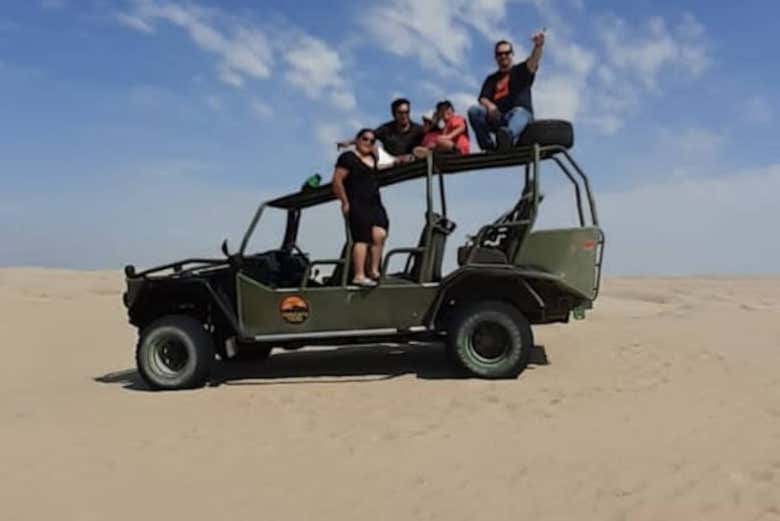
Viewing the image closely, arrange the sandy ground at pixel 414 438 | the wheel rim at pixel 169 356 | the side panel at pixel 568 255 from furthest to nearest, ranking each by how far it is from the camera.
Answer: the wheel rim at pixel 169 356, the side panel at pixel 568 255, the sandy ground at pixel 414 438

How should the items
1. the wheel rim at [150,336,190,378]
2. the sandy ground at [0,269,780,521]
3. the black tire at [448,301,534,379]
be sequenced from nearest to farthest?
the sandy ground at [0,269,780,521]
the black tire at [448,301,534,379]
the wheel rim at [150,336,190,378]

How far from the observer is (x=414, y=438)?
624 centimetres

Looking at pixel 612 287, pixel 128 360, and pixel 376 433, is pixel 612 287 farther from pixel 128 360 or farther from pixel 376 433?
pixel 376 433

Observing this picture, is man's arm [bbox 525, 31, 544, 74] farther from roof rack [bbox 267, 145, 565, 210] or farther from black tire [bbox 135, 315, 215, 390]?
black tire [bbox 135, 315, 215, 390]

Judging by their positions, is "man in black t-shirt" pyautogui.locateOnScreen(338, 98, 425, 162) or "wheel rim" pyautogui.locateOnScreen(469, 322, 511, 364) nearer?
"wheel rim" pyautogui.locateOnScreen(469, 322, 511, 364)

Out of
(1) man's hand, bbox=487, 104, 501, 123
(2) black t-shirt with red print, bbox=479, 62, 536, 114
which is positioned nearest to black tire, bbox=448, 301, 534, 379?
(1) man's hand, bbox=487, 104, 501, 123

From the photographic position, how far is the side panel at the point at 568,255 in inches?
330

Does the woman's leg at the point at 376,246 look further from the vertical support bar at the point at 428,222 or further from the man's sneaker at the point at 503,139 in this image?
the man's sneaker at the point at 503,139

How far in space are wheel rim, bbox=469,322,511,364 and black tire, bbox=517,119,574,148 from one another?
75.7 inches

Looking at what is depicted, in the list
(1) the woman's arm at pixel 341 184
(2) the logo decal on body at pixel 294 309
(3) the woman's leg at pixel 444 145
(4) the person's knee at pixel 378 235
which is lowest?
(2) the logo decal on body at pixel 294 309

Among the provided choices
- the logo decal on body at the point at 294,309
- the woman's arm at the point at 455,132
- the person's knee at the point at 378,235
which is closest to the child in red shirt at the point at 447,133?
the woman's arm at the point at 455,132

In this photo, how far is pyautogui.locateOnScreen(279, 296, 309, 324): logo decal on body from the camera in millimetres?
8641

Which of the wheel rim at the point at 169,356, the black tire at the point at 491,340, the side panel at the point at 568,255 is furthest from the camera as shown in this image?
the wheel rim at the point at 169,356

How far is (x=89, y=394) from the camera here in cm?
886
